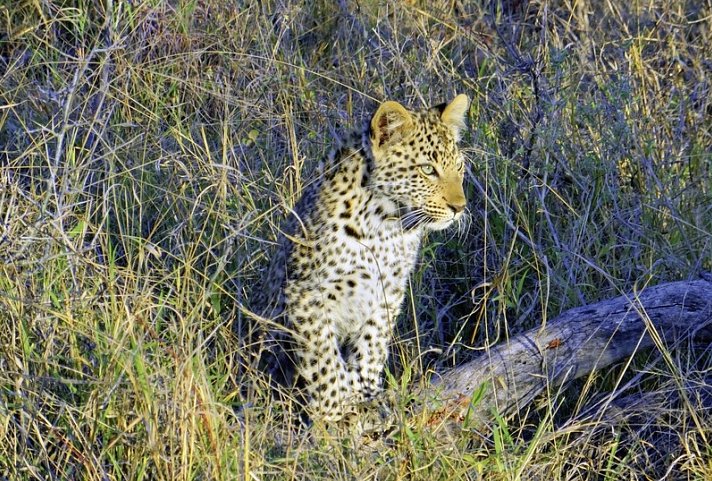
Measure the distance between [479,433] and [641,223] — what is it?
188cm

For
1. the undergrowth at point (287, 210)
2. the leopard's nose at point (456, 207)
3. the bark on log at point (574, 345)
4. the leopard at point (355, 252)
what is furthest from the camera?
the leopard's nose at point (456, 207)

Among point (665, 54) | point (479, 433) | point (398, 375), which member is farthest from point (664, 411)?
point (665, 54)

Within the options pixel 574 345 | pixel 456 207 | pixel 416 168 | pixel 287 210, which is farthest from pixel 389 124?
pixel 574 345

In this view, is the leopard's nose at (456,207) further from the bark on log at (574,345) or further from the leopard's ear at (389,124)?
the bark on log at (574,345)

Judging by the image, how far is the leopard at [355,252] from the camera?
5.18 metres

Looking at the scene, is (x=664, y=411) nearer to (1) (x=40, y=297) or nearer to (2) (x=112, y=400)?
(2) (x=112, y=400)

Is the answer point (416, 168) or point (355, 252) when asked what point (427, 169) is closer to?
point (416, 168)

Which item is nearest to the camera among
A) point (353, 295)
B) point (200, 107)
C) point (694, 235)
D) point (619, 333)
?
point (619, 333)

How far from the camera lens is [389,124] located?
207 inches

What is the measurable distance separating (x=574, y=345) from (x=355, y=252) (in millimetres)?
993

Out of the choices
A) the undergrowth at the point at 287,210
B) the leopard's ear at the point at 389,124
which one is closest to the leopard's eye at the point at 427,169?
the leopard's ear at the point at 389,124

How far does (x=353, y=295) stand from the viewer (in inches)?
207

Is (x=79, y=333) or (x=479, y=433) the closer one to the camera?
(x=79, y=333)

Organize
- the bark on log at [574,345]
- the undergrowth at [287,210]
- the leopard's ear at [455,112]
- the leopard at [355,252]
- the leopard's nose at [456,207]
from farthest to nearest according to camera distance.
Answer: the leopard's ear at [455,112], the leopard's nose at [456,207], the leopard at [355,252], the bark on log at [574,345], the undergrowth at [287,210]
